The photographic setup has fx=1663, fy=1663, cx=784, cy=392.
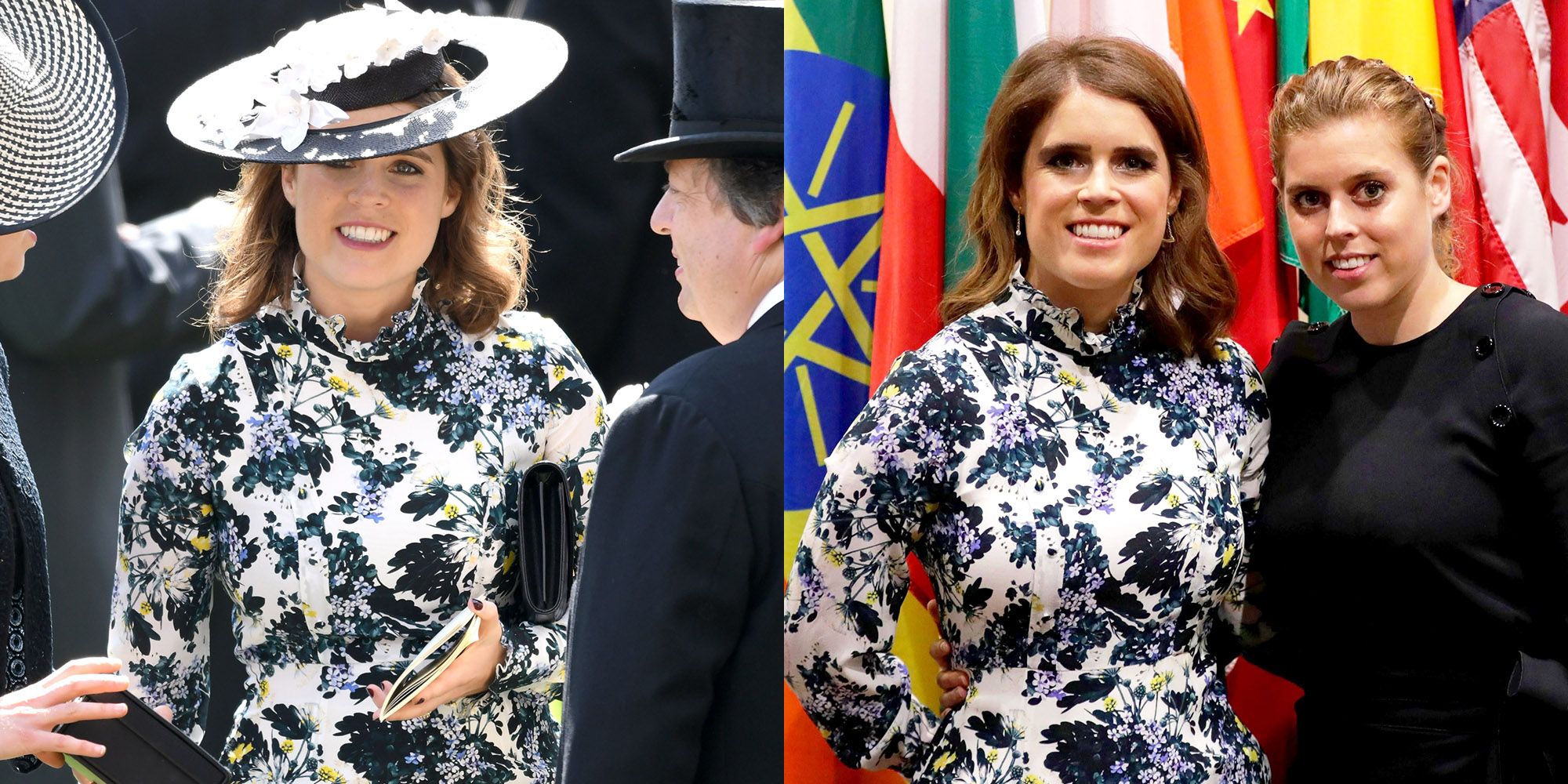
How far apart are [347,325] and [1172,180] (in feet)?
3.94

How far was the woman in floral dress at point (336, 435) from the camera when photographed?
195 cm

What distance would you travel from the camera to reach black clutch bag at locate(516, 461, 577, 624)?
6.82ft

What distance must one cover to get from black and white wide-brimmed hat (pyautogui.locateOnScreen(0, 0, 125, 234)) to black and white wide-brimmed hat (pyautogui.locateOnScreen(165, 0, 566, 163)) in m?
0.09

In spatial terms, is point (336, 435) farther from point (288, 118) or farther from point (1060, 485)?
point (1060, 485)

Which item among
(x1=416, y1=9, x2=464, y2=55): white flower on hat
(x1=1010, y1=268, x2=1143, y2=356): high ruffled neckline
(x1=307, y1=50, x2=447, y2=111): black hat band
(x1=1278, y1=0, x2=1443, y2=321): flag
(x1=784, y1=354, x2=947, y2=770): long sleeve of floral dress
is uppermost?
(x1=416, y1=9, x2=464, y2=55): white flower on hat

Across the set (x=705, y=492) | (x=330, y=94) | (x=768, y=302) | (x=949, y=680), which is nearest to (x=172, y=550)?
(x=330, y=94)

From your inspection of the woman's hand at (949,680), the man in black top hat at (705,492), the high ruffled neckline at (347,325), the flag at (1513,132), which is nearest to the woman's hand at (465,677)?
the man in black top hat at (705,492)

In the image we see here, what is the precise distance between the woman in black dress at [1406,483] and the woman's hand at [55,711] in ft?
5.32

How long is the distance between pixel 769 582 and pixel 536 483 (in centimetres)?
40

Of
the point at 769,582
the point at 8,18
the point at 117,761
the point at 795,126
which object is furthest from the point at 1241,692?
the point at 8,18

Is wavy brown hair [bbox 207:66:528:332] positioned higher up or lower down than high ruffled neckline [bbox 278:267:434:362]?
higher up

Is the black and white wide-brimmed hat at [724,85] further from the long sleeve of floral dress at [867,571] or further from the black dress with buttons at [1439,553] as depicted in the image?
the black dress with buttons at [1439,553]

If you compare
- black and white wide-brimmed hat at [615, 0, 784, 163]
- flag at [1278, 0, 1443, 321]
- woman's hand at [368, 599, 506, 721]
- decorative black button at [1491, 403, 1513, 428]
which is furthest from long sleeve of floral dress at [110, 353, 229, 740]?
flag at [1278, 0, 1443, 321]

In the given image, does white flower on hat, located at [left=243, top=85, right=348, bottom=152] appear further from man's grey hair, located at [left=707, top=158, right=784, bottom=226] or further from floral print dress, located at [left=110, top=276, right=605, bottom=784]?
man's grey hair, located at [left=707, top=158, right=784, bottom=226]
